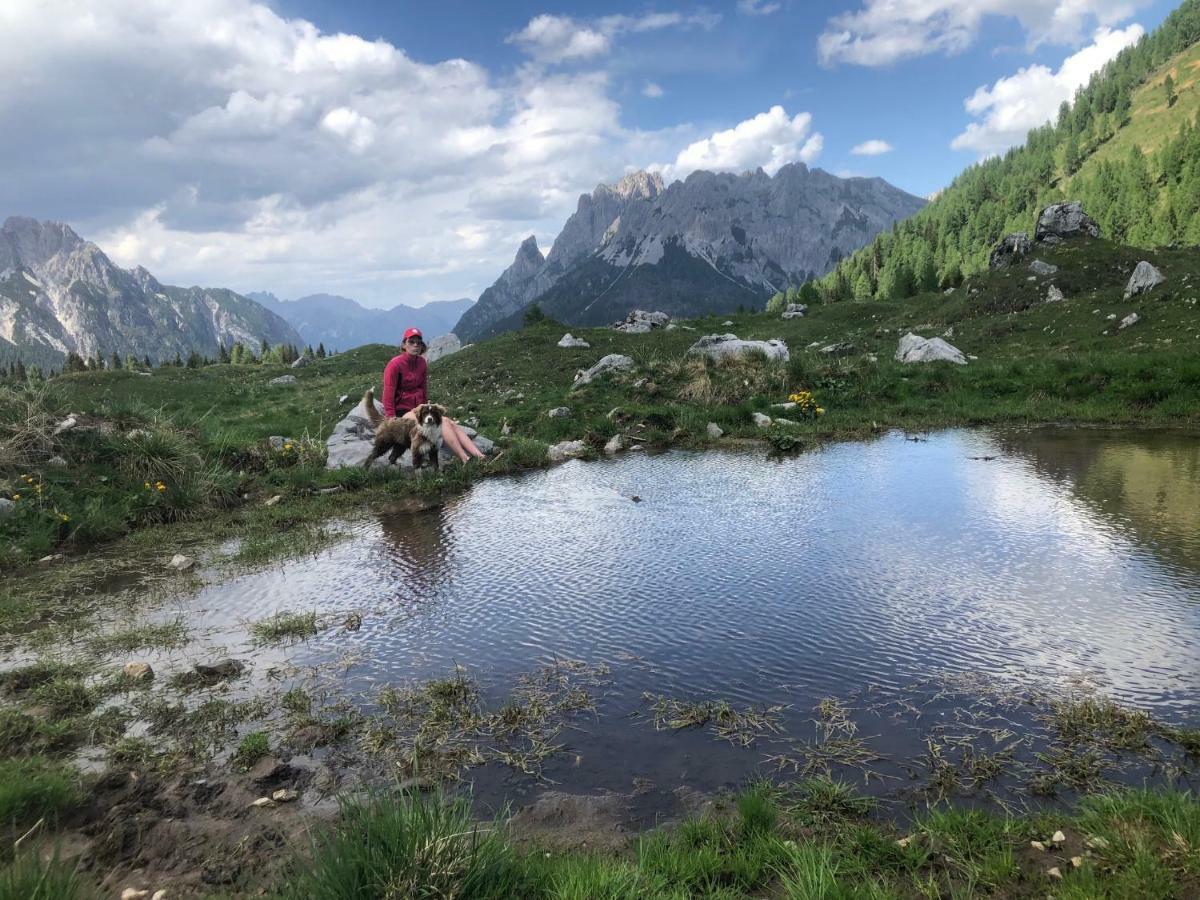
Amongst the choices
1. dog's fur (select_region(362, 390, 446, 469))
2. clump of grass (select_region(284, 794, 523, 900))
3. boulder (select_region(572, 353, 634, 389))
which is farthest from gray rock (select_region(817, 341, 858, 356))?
clump of grass (select_region(284, 794, 523, 900))

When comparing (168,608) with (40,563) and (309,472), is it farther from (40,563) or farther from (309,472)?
(309,472)

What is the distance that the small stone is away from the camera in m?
6.25

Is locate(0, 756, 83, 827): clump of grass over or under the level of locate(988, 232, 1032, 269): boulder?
under

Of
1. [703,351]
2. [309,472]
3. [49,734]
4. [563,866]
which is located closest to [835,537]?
[563,866]

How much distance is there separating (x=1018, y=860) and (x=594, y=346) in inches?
1411

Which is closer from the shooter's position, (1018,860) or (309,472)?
(1018,860)

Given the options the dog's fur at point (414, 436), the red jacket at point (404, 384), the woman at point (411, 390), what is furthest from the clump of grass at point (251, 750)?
the red jacket at point (404, 384)

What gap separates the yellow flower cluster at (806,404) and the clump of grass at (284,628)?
658 inches

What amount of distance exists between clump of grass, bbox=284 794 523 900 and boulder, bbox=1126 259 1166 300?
37.6m

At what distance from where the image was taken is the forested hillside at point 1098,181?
97.5 meters

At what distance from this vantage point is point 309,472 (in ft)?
48.5

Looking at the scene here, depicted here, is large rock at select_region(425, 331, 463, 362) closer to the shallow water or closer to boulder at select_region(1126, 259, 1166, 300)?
boulder at select_region(1126, 259, 1166, 300)

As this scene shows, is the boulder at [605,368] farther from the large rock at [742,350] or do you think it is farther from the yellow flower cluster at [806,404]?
the yellow flower cluster at [806,404]

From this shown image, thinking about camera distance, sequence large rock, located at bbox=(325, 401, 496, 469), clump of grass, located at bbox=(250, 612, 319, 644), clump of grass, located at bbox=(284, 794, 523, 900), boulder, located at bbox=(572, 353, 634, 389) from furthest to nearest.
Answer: boulder, located at bbox=(572, 353, 634, 389) < large rock, located at bbox=(325, 401, 496, 469) < clump of grass, located at bbox=(250, 612, 319, 644) < clump of grass, located at bbox=(284, 794, 523, 900)
